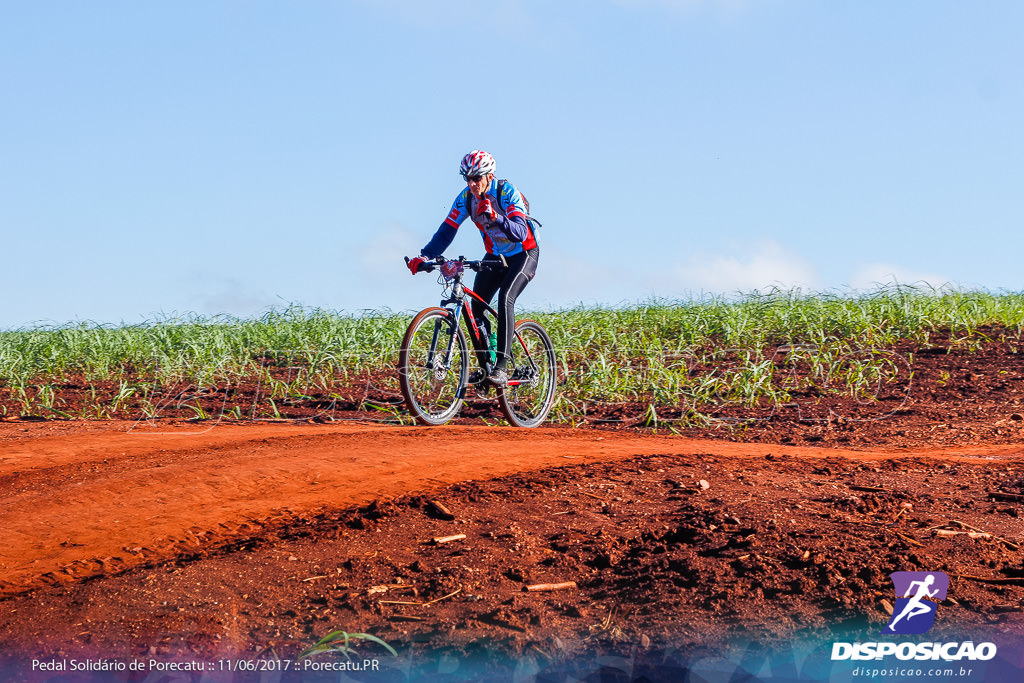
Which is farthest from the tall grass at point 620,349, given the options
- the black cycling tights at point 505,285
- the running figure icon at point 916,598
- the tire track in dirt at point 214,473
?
the running figure icon at point 916,598

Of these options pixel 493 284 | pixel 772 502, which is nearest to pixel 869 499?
pixel 772 502

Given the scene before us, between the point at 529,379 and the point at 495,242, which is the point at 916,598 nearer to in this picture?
the point at 495,242

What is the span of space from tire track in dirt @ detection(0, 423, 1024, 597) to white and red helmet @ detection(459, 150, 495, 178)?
208cm

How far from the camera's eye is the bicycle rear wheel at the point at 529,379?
7.96m

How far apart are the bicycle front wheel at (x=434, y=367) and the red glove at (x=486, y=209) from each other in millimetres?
863

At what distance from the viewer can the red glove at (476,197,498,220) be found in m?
7.07

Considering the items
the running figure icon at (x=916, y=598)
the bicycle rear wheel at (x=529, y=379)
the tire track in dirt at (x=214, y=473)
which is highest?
the bicycle rear wheel at (x=529, y=379)

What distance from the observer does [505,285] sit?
7.35 meters

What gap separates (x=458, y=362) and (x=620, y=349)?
155 inches

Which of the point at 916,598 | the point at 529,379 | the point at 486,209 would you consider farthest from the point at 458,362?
the point at 916,598

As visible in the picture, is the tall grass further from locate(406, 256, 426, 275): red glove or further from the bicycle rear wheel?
locate(406, 256, 426, 275): red glove

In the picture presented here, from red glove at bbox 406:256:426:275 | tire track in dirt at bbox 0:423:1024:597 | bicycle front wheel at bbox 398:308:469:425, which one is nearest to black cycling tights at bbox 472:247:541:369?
bicycle front wheel at bbox 398:308:469:425

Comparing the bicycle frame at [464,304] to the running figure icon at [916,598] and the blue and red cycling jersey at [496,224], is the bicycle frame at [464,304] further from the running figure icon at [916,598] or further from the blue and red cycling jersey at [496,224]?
the running figure icon at [916,598]

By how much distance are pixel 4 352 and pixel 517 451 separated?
9342 mm
